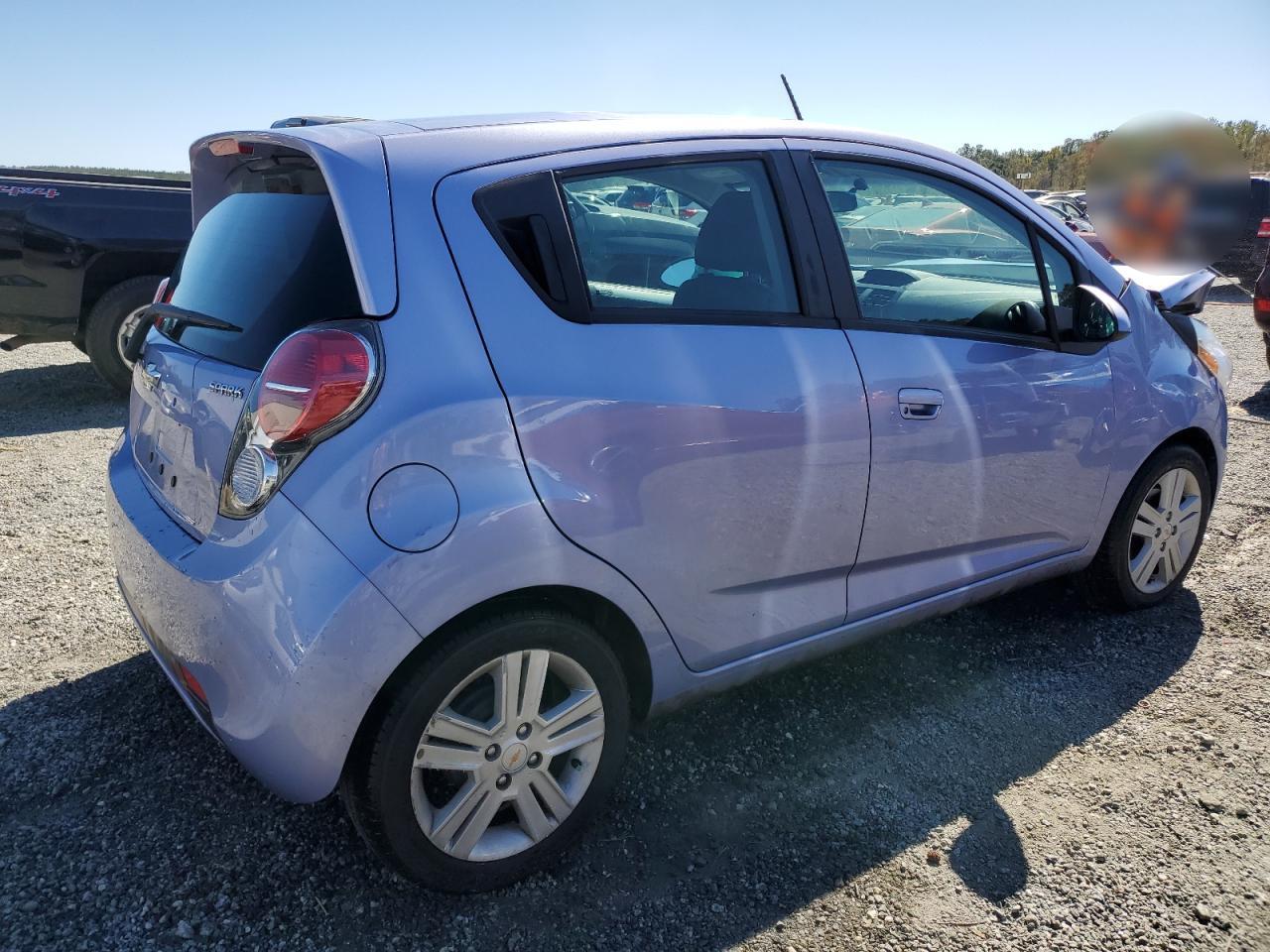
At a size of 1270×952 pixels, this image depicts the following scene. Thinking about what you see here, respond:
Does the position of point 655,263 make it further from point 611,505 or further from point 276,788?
point 276,788

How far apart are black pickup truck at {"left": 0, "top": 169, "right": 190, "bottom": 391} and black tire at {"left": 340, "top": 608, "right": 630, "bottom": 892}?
532 cm

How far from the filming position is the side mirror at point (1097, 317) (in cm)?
314

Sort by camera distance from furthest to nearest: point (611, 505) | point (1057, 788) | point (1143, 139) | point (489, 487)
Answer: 1. point (1143, 139)
2. point (1057, 788)
3. point (611, 505)
4. point (489, 487)

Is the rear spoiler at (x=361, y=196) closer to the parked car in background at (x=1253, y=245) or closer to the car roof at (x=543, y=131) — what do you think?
the car roof at (x=543, y=131)

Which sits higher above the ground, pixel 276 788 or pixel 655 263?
pixel 655 263

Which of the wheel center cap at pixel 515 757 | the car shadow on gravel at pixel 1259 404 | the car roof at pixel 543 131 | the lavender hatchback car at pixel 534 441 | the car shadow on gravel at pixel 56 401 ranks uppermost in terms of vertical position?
Result: the car roof at pixel 543 131

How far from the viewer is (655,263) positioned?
2418 millimetres

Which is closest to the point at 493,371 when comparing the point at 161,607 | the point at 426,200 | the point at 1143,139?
the point at 426,200

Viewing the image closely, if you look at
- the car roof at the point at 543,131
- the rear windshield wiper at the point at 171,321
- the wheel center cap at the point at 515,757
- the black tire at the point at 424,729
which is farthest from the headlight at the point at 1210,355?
the rear windshield wiper at the point at 171,321

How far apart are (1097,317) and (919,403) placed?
92cm

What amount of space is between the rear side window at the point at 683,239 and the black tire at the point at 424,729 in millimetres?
782

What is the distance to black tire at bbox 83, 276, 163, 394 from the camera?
6773mm

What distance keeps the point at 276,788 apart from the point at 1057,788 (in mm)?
2099

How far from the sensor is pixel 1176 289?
145 inches
